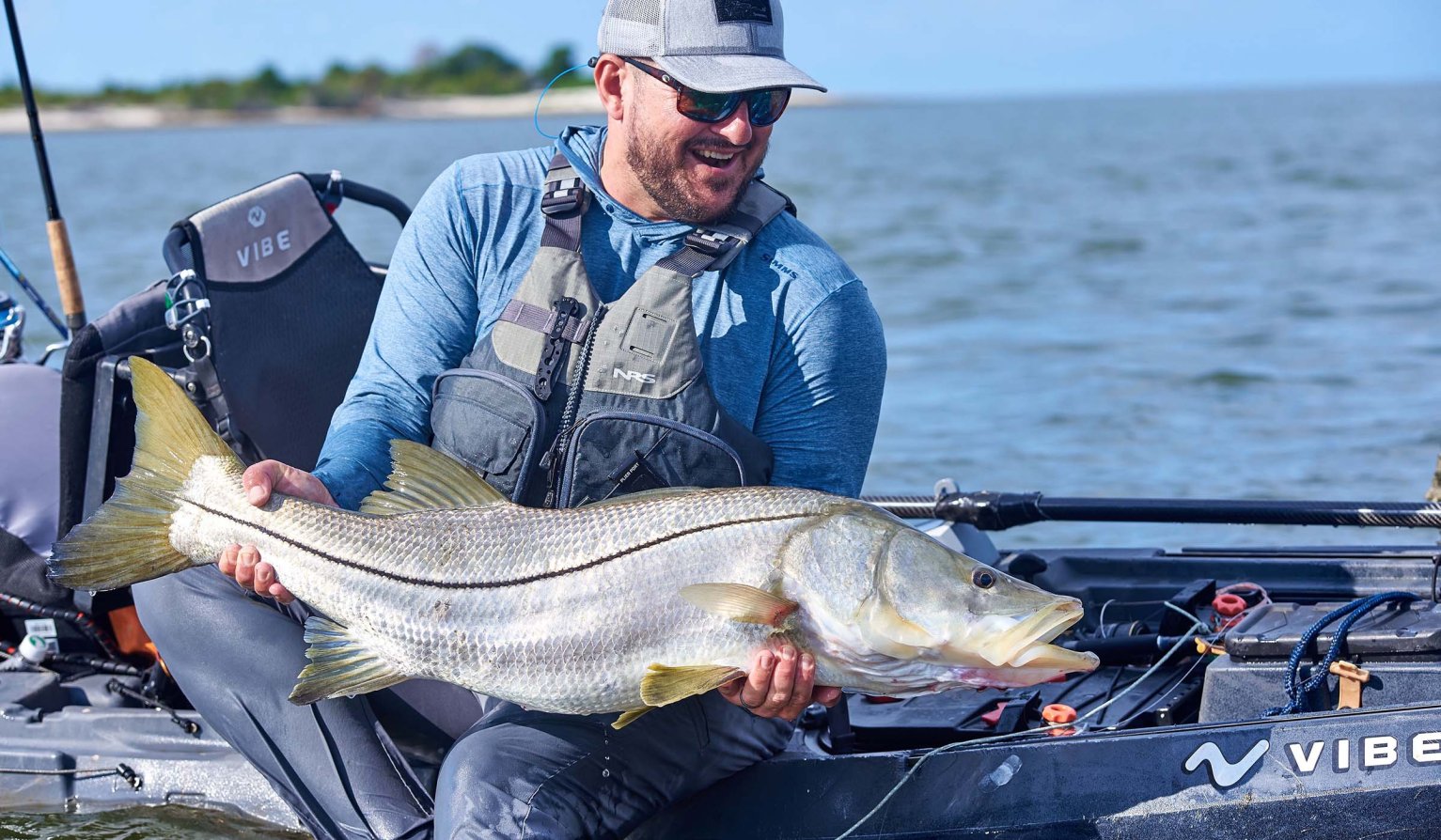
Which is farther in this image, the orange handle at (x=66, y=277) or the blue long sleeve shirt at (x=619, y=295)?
the orange handle at (x=66, y=277)

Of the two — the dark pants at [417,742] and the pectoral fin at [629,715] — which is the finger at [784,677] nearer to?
the pectoral fin at [629,715]

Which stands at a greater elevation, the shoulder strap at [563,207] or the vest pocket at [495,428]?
the shoulder strap at [563,207]

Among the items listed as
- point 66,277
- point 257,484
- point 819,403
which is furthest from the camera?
point 66,277

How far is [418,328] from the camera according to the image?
3.75 metres

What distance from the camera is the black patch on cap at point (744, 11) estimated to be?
12.1 ft

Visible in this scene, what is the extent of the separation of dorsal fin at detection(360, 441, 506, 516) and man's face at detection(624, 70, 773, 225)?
34.1 inches

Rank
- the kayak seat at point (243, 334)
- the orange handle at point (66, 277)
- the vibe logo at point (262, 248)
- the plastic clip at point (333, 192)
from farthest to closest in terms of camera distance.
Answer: the orange handle at point (66, 277)
the plastic clip at point (333, 192)
the vibe logo at point (262, 248)
the kayak seat at point (243, 334)

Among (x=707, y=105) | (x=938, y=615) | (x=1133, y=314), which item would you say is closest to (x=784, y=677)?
(x=938, y=615)

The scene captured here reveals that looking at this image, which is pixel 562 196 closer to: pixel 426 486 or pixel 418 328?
pixel 418 328

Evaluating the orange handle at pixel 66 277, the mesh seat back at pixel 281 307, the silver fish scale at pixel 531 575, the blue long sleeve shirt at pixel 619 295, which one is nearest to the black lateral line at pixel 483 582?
the silver fish scale at pixel 531 575

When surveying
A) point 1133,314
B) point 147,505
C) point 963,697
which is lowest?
point 1133,314

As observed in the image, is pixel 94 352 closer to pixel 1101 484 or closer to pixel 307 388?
pixel 307 388

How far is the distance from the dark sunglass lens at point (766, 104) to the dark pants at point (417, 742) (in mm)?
1370

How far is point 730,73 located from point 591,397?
32.5 inches
